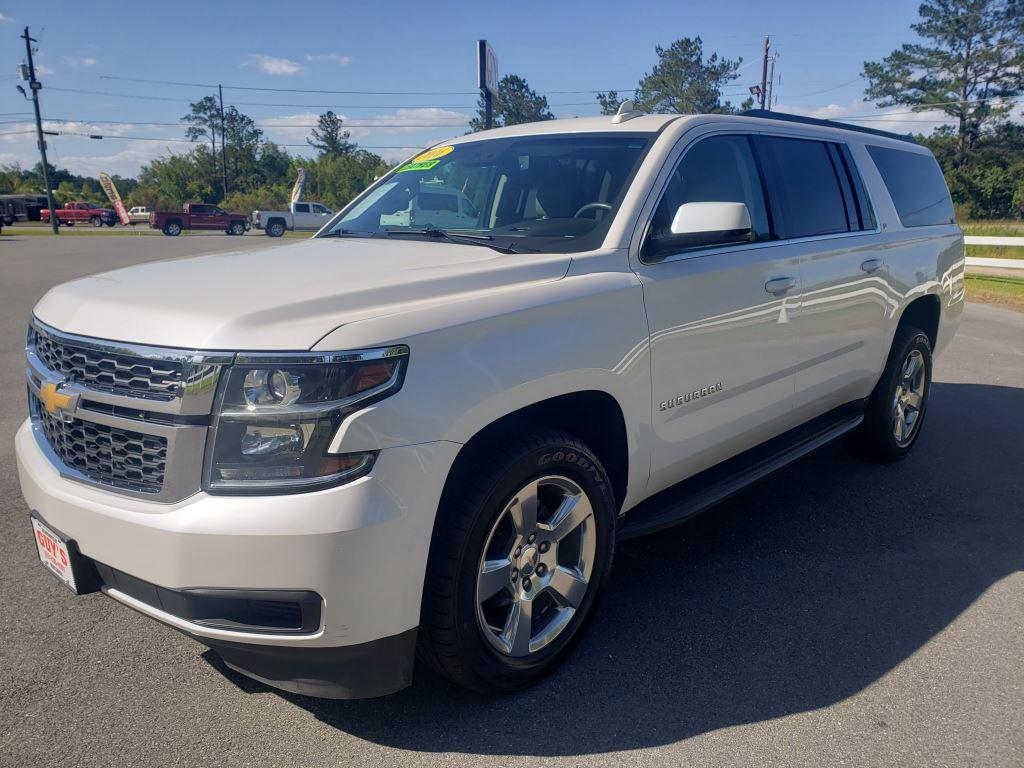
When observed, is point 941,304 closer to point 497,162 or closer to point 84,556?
point 497,162

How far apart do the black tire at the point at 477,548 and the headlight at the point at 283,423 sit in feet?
1.30

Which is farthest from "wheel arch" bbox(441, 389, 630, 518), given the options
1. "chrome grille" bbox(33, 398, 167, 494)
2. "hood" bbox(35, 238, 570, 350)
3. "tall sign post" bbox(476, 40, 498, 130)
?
"tall sign post" bbox(476, 40, 498, 130)

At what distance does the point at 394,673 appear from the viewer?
7.72 ft

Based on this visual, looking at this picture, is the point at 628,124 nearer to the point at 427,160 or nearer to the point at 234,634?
the point at 427,160

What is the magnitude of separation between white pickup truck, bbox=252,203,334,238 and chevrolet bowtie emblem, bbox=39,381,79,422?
45.3 m

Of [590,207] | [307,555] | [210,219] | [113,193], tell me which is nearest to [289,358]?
[307,555]

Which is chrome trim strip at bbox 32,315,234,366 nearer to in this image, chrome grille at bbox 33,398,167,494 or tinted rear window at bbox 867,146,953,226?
chrome grille at bbox 33,398,167,494

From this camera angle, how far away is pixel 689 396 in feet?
10.6

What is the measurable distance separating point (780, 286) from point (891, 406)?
1.82m

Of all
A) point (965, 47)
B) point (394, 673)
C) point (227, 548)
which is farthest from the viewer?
point (965, 47)

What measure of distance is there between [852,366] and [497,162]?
7.53ft

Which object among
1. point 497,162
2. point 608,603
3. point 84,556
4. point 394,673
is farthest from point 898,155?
point 84,556

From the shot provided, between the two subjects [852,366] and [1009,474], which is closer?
[852,366]

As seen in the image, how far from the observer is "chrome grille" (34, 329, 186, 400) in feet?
7.18
